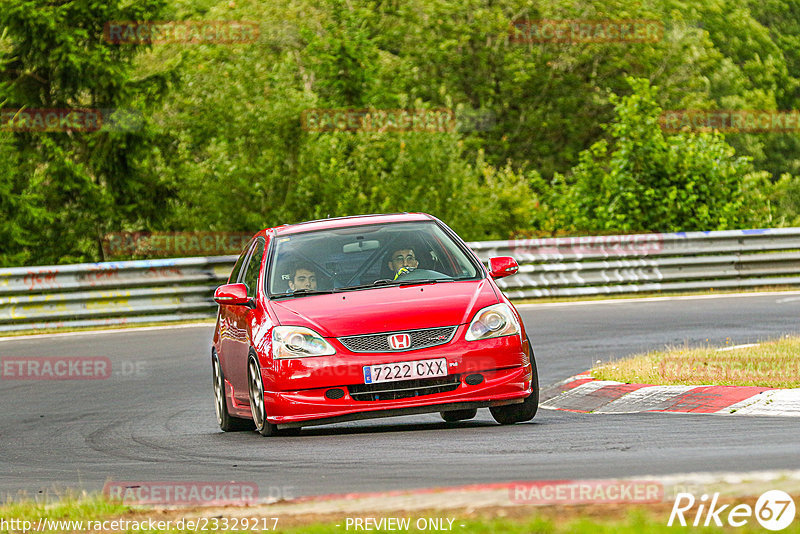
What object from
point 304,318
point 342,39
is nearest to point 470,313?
point 304,318

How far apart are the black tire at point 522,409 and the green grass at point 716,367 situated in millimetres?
1709

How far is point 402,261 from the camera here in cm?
1027

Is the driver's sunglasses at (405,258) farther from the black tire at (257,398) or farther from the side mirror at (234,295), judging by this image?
the black tire at (257,398)

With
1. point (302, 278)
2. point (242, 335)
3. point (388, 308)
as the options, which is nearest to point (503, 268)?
point (388, 308)

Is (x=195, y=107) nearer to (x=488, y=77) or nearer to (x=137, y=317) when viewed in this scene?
(x=137, y=317)

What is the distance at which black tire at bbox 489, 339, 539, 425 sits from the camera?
31.4 feet

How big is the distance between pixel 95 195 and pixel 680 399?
21.7 meters

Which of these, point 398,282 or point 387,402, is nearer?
point 387,402

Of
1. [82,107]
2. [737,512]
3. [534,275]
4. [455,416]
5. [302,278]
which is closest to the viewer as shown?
[737,512]

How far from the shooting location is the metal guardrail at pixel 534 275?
67.0ft

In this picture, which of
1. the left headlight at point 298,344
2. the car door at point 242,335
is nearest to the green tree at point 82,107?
the car door at point 242,335

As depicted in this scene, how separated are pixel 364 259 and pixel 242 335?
Answer: 1037mm

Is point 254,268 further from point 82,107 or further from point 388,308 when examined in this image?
point 82,107

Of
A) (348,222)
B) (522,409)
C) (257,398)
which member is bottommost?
(257,398)
